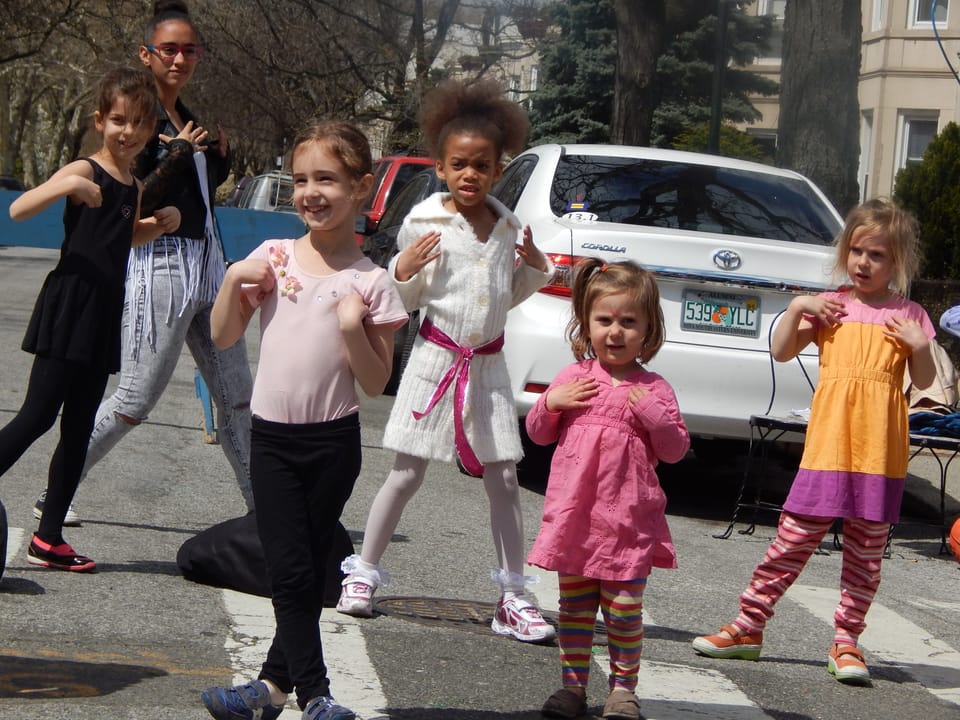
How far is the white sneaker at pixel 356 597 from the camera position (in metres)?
5.25

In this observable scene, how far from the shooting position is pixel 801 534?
5.23m

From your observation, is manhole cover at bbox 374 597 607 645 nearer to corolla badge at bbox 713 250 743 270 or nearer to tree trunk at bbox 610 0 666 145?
corolla badge at bbox 713 250 743 270

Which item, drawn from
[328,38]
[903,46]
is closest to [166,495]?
[328,38]

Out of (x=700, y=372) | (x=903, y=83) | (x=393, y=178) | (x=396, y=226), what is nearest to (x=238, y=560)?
(x=700, y=372)

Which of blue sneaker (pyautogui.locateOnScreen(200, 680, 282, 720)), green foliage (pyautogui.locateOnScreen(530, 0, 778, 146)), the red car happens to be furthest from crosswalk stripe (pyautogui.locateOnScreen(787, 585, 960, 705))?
green foliage (pyautogui.locateOnScreen(530, 0, 778, 146))

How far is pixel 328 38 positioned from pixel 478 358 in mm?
29139

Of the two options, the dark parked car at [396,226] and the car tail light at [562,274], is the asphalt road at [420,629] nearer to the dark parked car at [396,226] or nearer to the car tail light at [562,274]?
the car tail light at [562,274]

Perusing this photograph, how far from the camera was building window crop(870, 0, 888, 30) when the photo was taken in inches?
1393

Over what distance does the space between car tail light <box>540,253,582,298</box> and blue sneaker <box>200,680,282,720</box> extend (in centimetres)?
383

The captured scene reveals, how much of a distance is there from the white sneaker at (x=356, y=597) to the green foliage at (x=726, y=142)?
2825 cm

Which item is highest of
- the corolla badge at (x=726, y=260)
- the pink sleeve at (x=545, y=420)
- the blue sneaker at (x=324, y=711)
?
the corolla badge at (x=726, y=260)

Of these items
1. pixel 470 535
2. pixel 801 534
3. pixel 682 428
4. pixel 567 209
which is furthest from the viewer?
pixel 567 209

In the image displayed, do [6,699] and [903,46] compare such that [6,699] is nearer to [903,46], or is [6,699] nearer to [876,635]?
[876,635]

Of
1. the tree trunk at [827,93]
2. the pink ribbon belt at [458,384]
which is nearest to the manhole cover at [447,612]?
the pink ribbon belt at [458,384]
